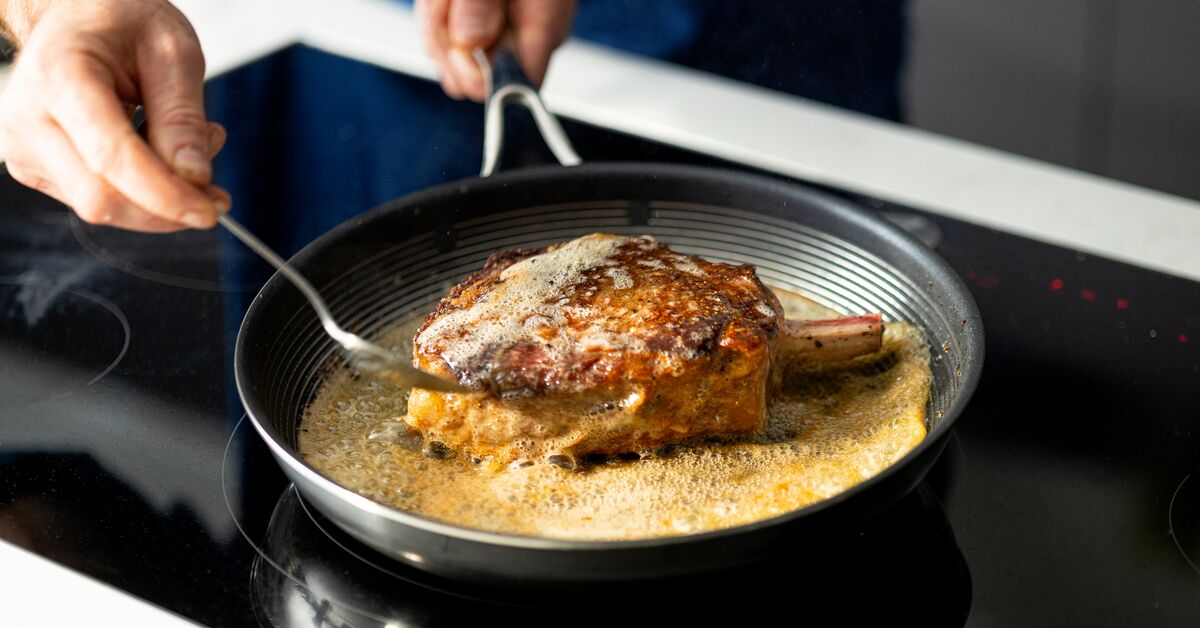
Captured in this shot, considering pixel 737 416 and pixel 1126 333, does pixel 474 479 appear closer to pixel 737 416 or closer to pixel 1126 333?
pixel 737 416

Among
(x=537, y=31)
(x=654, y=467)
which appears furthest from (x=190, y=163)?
(x=537, y=31)

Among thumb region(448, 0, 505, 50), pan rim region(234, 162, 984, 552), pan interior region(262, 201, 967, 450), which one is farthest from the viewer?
thumb region(448, 0, 505, 50)

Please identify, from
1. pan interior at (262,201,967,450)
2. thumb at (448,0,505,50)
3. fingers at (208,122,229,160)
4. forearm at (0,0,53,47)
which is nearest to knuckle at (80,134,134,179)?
fingers at (208,122,229,160)

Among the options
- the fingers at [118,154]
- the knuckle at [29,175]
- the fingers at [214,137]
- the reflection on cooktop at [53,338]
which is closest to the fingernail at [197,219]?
the fingers at [118,154]

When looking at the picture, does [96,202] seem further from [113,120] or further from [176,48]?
[176,48]

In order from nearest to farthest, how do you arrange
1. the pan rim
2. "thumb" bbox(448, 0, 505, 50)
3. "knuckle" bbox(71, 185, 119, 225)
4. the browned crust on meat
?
the pan rim, "knuckle" bbox(71, 185, 119, 225), the browned crust on meat, "thumb" bbox(448, 0, 505, 50)

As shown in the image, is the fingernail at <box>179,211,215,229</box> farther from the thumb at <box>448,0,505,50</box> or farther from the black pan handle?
the thumb at <box>448,0,505,50</box>

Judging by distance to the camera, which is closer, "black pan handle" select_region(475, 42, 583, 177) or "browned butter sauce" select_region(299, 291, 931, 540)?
"browned butter sauce" select_region(299, 291, 931, 540)

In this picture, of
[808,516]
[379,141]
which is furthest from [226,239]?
[808,516]
